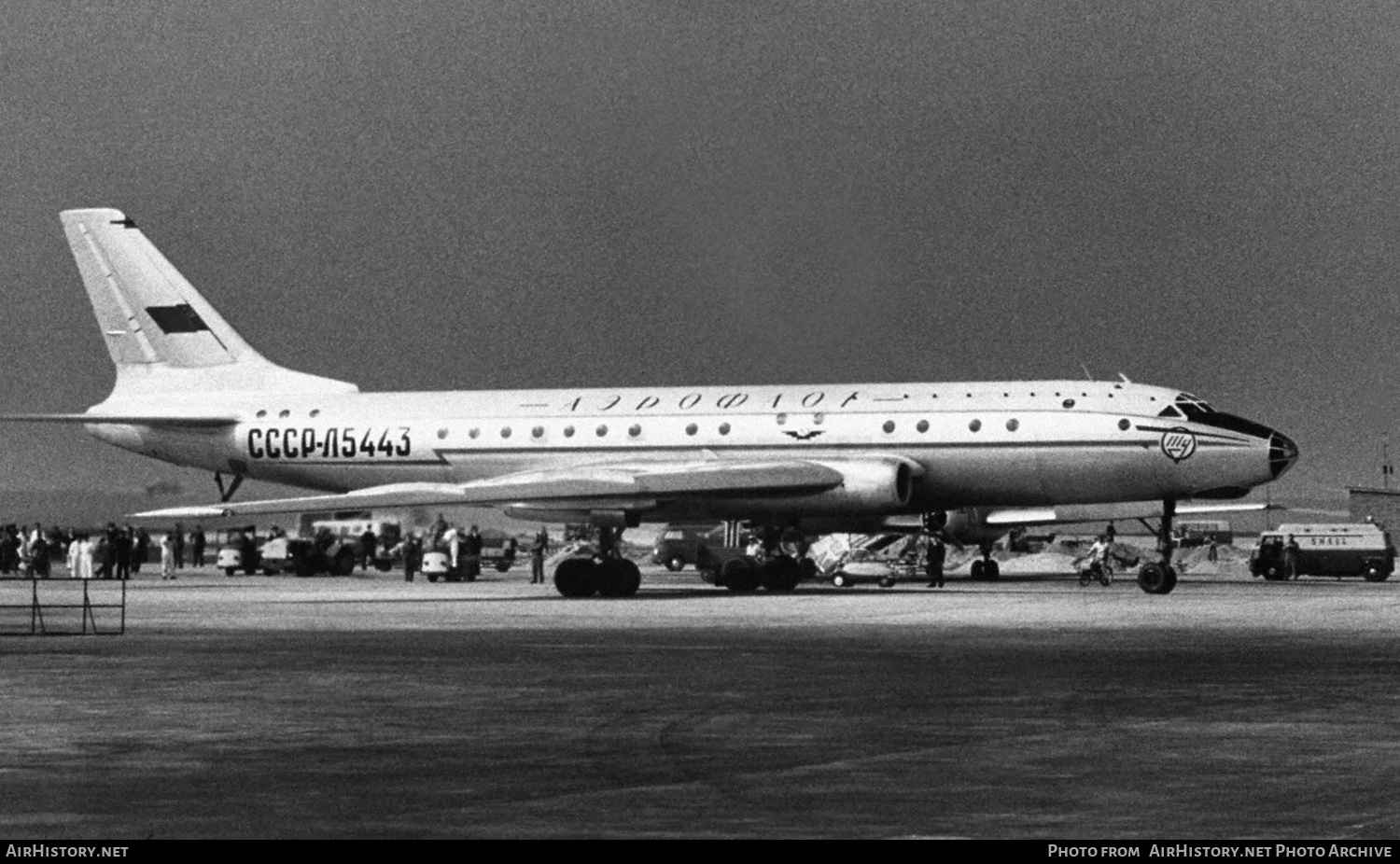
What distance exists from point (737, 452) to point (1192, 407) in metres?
8.28

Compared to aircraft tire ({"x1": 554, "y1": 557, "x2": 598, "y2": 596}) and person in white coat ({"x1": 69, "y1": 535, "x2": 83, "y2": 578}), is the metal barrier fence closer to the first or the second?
person in white coat ({"x1": 69, "y1": 535, "x2": 83, "y2": 578})

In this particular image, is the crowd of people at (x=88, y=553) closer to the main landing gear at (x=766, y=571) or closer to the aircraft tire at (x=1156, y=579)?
the main landing gear at (x=766, y=571)

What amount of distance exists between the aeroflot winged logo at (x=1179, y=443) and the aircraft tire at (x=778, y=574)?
730cm

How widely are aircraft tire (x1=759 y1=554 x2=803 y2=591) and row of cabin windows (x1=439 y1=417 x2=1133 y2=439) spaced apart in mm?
2630

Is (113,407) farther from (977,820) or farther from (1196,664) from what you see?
(977,820)

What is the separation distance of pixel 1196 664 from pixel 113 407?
104 ft

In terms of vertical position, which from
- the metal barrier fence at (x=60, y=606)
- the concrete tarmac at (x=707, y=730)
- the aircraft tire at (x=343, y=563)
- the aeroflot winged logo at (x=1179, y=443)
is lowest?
the concrete tarmac at (x=707, y=730)

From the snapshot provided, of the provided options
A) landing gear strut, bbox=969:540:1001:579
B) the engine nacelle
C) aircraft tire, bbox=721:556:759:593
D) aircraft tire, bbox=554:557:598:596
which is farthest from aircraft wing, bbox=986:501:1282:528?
aircraft tire, bbox=554:557:598:596

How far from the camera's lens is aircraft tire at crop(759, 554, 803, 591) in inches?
1538


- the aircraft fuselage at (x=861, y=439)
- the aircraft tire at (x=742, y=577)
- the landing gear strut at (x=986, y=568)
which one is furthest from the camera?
the landing gear strut at (x=986, y=568)

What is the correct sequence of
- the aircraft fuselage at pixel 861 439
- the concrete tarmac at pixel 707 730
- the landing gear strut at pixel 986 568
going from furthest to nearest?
the landing gear strut at pixel 986 568
the aircraft fuselage at pixel 861 439
the concrete tarmac at pixel 707 730

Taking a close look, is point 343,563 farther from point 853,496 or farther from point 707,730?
point 707,730

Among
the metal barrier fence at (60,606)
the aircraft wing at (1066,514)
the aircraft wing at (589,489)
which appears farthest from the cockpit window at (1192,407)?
the metal barrier fence at (60,606)

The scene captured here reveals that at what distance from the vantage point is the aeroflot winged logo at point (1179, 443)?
3656cm
